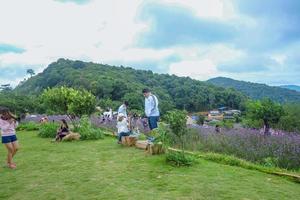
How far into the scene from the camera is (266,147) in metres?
9.48

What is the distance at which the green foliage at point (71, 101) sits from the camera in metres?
18.4

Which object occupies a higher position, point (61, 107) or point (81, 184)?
point (61, 107)

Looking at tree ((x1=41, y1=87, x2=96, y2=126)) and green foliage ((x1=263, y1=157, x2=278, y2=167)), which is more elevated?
tree ((x1=41, y1=87, x2=96, y2=126))

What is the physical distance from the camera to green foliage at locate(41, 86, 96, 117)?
18391 millimetres

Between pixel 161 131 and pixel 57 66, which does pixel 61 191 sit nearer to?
pixel 161 131

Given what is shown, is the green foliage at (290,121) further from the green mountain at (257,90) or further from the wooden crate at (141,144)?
the green mountain at (257,90)

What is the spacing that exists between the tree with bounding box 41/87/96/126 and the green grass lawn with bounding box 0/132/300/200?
337 inches

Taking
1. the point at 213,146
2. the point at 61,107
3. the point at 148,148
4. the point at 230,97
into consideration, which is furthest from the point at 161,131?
the point at 230,97

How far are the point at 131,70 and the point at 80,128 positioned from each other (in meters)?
75.2

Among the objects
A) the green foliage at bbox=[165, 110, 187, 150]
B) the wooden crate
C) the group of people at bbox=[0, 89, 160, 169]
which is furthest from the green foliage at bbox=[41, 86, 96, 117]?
the green foliage at bbox=[165, 110, 187, 150]

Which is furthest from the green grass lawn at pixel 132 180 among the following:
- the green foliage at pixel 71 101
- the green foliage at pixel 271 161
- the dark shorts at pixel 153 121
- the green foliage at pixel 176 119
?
the green foliage at pixel 71 101

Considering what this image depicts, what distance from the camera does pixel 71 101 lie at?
1875cm

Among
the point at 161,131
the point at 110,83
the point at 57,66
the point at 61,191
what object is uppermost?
the point at 57,66

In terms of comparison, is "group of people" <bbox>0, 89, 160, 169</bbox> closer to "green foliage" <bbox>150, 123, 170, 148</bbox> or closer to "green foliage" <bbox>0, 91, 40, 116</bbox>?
"green foliage" <bbox>150, 123, 170, 148</bbox>
